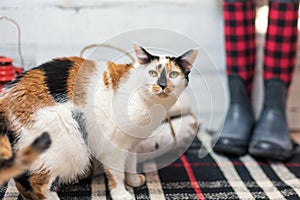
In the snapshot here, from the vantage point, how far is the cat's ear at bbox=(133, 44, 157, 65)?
0.98m

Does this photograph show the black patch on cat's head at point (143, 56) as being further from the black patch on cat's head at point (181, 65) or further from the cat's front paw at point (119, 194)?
the cat's front paw at point (119, 194)

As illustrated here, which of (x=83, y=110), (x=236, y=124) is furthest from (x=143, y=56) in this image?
(x=236, y=124)

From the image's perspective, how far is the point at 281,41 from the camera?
4.70 feet

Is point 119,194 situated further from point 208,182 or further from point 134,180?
point 208,182

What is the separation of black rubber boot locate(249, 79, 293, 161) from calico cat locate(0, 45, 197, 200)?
0.44 metres

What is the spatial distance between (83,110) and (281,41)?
76cm

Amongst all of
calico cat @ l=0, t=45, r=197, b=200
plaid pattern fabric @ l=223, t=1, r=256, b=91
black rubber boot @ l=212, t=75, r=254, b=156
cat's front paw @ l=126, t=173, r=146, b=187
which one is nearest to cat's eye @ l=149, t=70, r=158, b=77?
calico cat @ l=0, t=45, r=197, b=200

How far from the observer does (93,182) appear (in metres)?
1.18

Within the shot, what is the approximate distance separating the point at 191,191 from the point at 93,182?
26 centimetres

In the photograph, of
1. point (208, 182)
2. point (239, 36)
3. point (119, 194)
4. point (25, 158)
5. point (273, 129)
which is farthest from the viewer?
point (239, 36)

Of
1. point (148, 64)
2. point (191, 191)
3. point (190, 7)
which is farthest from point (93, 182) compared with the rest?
point (190, 7)

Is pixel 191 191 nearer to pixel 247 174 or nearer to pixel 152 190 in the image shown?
pixel 152 190

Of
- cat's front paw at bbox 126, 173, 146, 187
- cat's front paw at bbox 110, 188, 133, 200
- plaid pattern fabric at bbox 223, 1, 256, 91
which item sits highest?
plaid pattern fabric at bbox 223, 1, 256, 91

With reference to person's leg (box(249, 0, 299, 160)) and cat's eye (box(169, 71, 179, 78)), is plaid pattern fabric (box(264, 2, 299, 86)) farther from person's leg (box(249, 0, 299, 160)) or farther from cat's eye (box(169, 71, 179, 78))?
cat's eye (box(169, 71, 179, 78))
